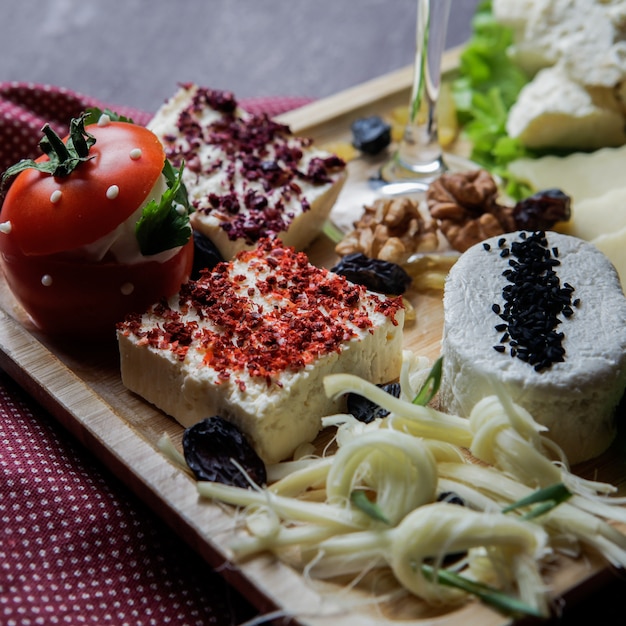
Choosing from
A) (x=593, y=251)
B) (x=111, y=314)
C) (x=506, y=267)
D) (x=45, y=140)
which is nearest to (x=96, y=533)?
(x=111, y=314)

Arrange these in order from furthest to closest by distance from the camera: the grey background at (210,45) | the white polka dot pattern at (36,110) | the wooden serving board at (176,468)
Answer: the grey background at (210,45) < the white polka dot pattern at (36,110) < the wooden serving board at (176,468)

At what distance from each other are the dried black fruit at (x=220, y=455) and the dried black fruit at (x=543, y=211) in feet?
4.77

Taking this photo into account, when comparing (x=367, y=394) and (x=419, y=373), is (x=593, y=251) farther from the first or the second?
(x=367, y=394)

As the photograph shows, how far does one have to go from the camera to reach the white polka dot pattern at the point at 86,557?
2246 mm

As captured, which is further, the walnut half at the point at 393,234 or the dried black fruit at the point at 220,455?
the walnut half at the point at 393,234

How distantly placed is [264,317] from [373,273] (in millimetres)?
533

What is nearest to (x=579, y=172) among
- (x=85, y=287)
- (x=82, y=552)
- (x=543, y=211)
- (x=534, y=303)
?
(x=543, y=211)

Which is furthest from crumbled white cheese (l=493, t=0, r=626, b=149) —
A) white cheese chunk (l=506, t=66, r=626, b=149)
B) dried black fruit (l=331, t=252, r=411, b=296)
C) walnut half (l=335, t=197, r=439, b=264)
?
dried black fruit (l=331, t=252, r=411, b=296)

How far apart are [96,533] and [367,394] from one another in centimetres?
77

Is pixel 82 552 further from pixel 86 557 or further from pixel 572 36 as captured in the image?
pixel 572 36

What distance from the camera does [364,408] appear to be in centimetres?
262

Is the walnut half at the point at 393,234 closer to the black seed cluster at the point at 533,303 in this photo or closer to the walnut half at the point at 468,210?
the walnut half at the point at 468,210

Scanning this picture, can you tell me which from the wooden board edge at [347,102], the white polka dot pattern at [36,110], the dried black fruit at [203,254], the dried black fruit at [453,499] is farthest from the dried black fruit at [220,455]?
the wooden board edge at [347,102]

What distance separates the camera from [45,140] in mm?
2674
